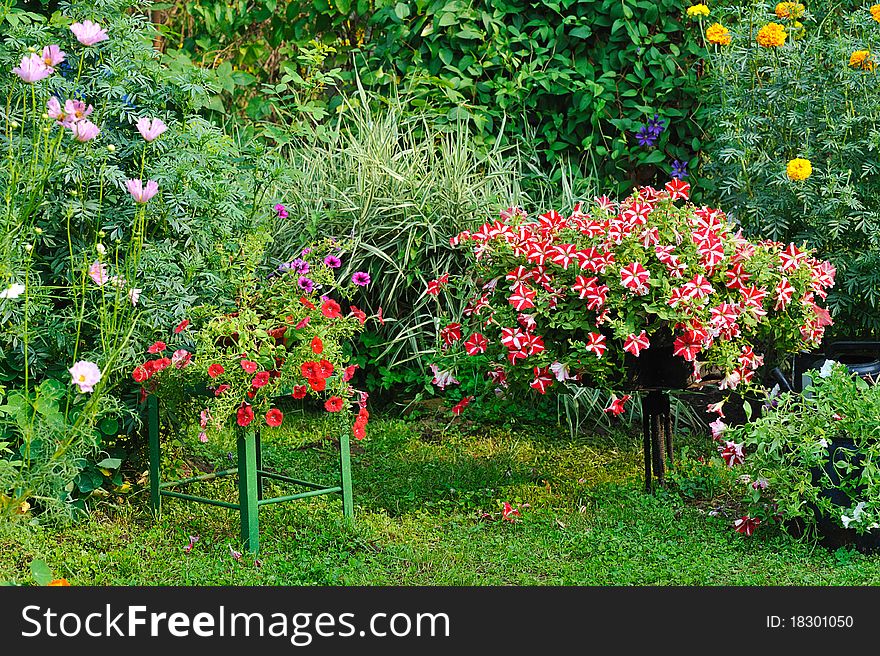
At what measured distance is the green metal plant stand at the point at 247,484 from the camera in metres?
2.92

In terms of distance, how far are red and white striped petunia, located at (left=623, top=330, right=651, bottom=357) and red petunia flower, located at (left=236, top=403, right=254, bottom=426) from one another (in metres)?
1.10

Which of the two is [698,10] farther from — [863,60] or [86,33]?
[86,33]

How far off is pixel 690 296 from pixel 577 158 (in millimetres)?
2151

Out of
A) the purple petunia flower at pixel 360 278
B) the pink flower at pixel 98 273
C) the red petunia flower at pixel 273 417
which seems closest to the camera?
the pink flower at pixel 98 273

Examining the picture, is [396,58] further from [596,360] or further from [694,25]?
[596,360]

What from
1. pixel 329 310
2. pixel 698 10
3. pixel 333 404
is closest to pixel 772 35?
pixel 698 10

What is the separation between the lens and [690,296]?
3047 mm

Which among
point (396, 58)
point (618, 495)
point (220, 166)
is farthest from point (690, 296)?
point (396, 58)

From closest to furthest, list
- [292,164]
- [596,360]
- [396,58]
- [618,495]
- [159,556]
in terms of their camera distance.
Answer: [159,556] < [596,360] < [618,495] < [292,164] < [396,58]

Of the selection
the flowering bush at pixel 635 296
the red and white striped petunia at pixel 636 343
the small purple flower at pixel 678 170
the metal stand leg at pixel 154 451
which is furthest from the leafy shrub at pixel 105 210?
the small purple flower at pixel 678 170

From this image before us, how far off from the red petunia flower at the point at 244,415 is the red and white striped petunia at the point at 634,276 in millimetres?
1136

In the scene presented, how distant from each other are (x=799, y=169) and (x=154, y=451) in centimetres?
255

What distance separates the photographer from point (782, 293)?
10.4 ft

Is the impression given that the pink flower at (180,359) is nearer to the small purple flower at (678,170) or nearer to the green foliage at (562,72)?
the green foliage at (562,72)
